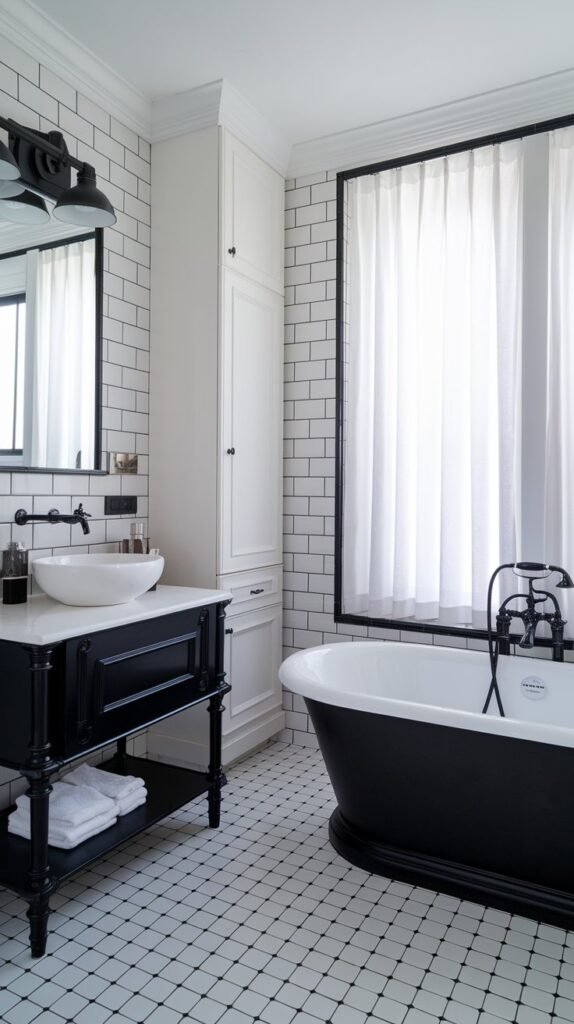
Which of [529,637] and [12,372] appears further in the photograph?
[529,637]

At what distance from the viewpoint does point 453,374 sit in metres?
2.97

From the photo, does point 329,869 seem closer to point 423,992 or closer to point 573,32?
point 423,992

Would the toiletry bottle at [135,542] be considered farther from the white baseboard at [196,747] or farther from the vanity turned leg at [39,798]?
the vanity turned leg at [39,798]

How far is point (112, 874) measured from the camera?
224cm

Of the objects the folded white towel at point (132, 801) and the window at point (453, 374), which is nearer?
the folded white towel at point (132, 801)

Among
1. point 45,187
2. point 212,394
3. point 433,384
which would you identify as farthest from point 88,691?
point 433,384

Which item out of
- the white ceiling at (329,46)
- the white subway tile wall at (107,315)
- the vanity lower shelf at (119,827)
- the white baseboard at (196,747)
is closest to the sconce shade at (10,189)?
the white subway tile wall at (107,315)

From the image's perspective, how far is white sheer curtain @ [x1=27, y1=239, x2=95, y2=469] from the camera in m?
2.43

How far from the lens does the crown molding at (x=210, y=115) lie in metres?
2.84

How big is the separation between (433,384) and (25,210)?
71.3 inches

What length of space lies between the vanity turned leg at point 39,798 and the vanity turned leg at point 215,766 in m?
0.81

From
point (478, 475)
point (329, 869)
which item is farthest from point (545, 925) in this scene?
point (478, 475)

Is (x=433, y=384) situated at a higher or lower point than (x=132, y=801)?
higher

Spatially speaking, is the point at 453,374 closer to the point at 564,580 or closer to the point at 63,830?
the point at 564,580
